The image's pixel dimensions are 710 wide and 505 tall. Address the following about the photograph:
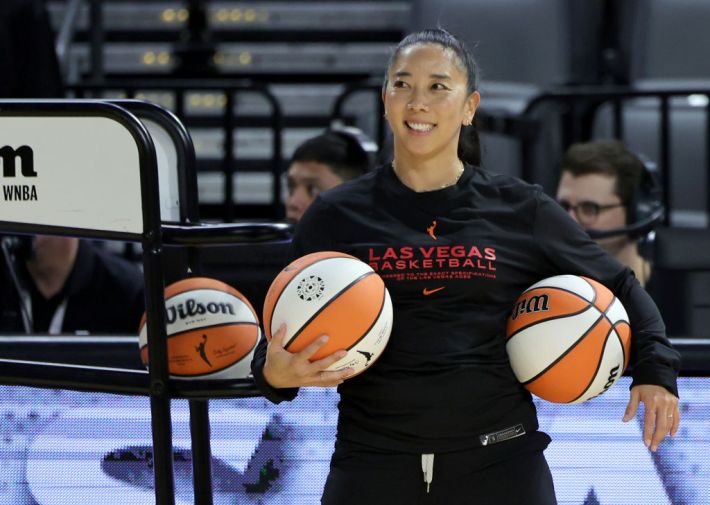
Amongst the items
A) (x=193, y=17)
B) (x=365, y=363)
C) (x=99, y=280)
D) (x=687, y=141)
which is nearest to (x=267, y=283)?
(x=99, y=280)

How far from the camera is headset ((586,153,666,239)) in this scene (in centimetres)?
591

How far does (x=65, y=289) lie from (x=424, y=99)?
10.0 ft

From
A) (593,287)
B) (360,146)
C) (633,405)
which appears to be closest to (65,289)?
(360,146)

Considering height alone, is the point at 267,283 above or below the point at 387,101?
below

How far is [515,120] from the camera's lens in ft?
26.5

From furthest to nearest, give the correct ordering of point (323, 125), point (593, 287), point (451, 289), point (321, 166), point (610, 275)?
point (323, 125) < point (321, 166) < point (610, 275) < point (593, 287) < point (451, 289)

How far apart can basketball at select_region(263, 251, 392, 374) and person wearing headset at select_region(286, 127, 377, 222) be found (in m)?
3.05

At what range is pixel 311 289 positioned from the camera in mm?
3240

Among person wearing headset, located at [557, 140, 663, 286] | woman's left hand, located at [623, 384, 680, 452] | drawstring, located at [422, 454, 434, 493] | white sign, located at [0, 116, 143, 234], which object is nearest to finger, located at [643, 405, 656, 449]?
woman's left hand, located at [623, 384, 680, 452]

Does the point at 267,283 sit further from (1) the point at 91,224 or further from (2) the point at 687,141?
(2) the point at 687,141

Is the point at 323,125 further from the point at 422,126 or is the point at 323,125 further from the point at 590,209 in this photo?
the point at 422,126

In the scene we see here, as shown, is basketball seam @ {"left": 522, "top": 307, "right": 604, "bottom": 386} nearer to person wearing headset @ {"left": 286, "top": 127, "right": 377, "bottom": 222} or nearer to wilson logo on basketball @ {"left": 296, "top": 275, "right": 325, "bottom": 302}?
wilson logo on basketball @ {"left": 296, "top": 275, "right": 325, "bottom": 302}

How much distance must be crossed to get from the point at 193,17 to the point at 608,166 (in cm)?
581

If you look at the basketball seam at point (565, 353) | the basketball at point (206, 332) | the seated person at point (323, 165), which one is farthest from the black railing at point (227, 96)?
the basketball seam at point (565, 353)
